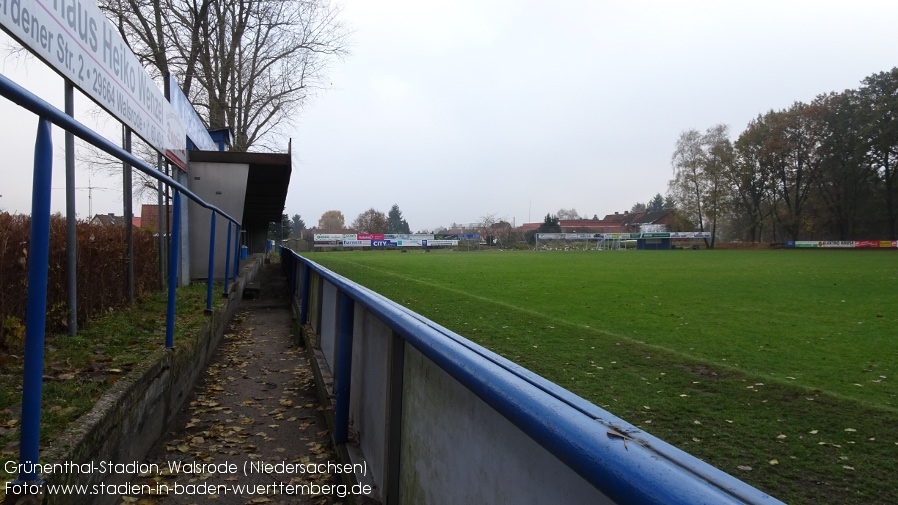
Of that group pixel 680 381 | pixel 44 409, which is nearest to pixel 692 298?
pixel 680 381

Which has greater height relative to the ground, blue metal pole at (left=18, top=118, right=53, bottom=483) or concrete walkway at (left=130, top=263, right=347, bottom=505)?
blue metal pole at (left=18, top=118, right=53, bottom=483)

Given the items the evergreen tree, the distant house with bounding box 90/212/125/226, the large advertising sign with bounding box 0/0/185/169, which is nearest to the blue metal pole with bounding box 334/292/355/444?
the large advertising sign with bounding box 0/0/185/169

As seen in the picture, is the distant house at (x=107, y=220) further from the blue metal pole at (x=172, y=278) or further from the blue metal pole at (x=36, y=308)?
the blue metal pole at (x=36, y=308)

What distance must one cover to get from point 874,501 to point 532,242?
88307 millimetres

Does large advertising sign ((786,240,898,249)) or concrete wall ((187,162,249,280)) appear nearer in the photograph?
concrete wall ((187,162,249,280))

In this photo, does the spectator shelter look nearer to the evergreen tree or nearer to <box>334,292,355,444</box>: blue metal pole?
<box>334,292,355,444</box>: blue metal pole

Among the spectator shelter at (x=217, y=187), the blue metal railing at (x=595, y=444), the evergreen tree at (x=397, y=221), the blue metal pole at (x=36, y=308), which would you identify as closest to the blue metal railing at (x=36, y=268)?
the blue metal pole at (x=36, y=308)

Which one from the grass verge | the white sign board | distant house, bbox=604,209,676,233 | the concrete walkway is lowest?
the concrete walkway

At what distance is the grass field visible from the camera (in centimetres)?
380

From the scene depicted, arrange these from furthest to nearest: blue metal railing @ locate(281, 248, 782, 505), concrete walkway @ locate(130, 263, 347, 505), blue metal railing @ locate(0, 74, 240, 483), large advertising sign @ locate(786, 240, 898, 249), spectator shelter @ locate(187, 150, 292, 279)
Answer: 1. large advertising sign @ locate(786, 240, 898, 249)
2. spectator shelter @ locate(187, 150, 292, 279)
3. concrete walkway @ locate(130, 263, 347, 505)
4. blue metal railing @ locate(0, 74, 240, 483)
5. blue metal railing @ locate(281, 248, 782, 505)

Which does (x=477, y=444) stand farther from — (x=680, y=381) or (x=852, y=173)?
(x=852, y=173)

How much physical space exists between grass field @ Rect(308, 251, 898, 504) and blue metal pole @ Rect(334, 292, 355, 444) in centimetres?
227

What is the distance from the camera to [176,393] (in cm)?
429

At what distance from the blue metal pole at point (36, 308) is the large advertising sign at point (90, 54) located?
1.63 metres
